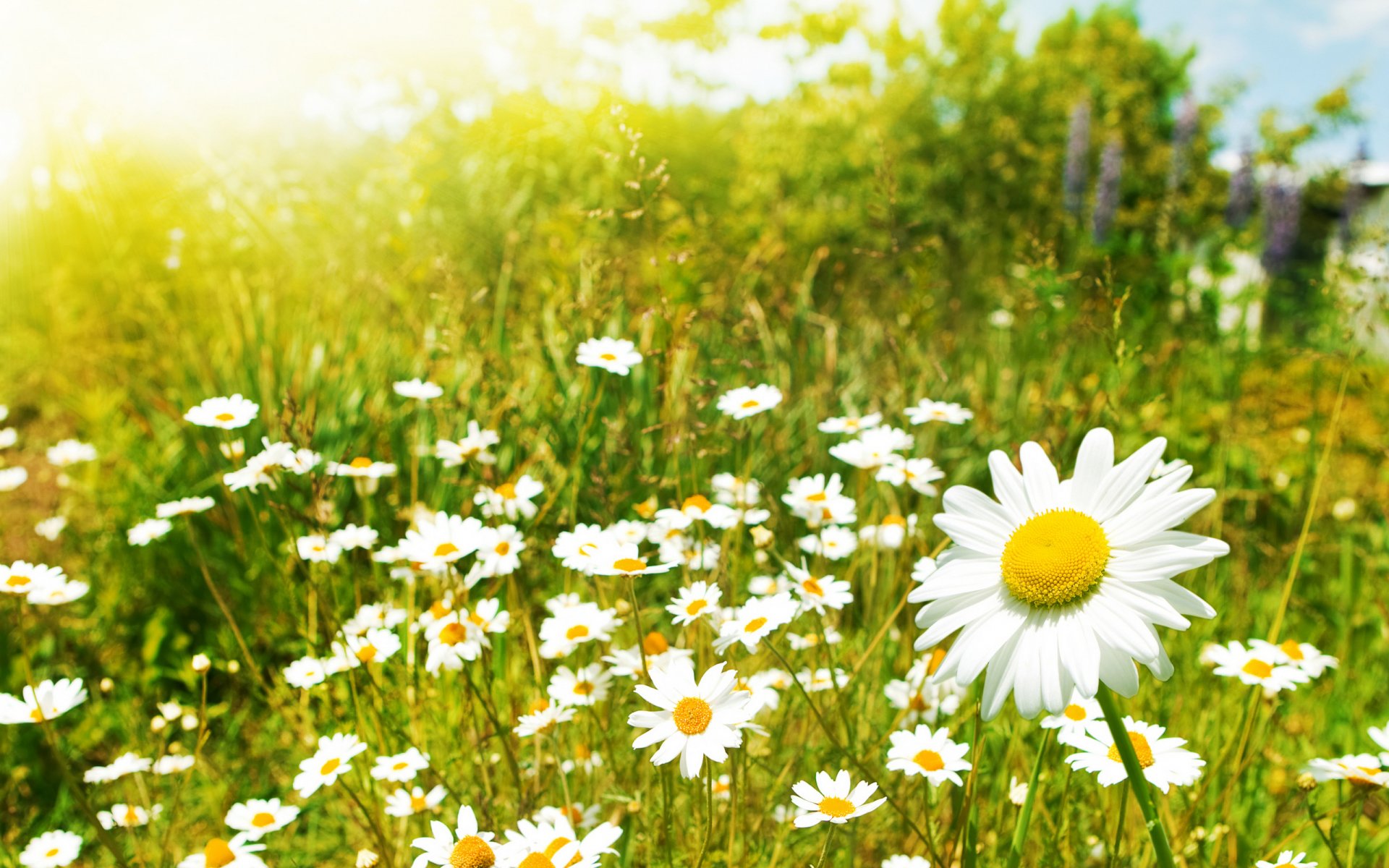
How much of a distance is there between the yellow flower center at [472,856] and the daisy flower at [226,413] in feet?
2.95

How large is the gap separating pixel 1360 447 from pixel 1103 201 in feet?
9.99

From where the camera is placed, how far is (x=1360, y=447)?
4.15 metres

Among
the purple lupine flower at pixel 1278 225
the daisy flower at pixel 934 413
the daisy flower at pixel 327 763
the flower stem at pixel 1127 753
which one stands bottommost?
the daisy flower at pixel 327 763

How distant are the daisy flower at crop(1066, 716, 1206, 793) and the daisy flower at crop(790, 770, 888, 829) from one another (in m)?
0.32

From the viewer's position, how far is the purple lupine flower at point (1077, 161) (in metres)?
6.83

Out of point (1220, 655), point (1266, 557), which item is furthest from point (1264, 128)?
point (1220, 655)

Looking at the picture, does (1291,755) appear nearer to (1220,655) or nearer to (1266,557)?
(1220,655)

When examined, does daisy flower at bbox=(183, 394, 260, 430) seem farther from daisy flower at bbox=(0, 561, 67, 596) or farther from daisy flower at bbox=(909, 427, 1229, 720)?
daisy flower at bbox=(909, 427, 1229, 720)

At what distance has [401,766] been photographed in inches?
59.6

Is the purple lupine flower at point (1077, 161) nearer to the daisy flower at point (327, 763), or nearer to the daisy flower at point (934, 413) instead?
the daisy flower at point (934, 413)

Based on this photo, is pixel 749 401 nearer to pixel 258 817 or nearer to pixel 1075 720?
pixel 1075 720

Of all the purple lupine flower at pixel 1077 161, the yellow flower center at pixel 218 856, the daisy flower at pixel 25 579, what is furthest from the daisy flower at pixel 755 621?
the purple lupine flower at pixel 1077 161

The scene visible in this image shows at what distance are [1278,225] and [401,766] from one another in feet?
24.4

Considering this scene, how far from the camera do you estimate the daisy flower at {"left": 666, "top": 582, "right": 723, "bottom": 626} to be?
1.38m
